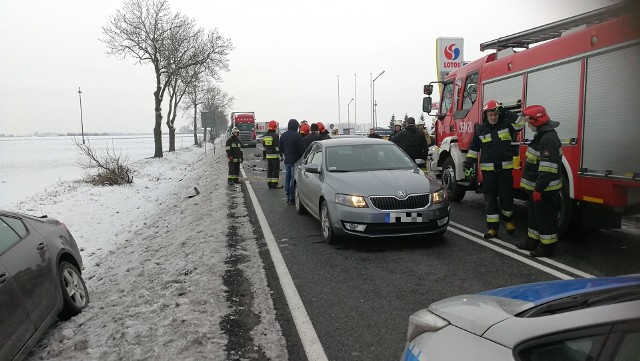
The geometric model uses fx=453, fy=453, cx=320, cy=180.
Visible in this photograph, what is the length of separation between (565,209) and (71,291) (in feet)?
20.3

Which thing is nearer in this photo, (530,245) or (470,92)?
(530,245)

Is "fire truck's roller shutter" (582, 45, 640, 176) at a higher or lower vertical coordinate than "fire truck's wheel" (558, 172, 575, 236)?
higher

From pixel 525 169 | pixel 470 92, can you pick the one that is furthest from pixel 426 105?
pixel 525 169

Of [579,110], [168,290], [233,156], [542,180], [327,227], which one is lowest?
[168,290]

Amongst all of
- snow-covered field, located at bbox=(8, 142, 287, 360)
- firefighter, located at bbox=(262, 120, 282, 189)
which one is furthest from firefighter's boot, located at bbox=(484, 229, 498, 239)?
firefighter, located at bbox=(262, 120, 282, 189)

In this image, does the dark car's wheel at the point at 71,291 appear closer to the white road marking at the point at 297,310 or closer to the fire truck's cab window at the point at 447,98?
the white road marking at the point at 297,310

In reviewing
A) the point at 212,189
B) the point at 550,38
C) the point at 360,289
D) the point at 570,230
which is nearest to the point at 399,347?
the point at 360,289

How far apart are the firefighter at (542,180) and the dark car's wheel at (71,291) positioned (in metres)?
5.34

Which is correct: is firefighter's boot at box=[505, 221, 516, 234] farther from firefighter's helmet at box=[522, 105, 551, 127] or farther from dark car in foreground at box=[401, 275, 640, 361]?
dark car in foreground at box=[401, 275, 640, 361]

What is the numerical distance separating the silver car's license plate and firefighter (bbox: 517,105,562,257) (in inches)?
56.6

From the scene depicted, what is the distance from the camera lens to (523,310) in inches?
69.1

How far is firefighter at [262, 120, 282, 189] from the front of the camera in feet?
39.6

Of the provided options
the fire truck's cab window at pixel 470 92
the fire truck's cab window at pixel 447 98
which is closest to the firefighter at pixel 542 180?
the fire truck's cab window at pixel 470 92

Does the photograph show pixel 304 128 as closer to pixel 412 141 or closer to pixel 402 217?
pixel 412 141
